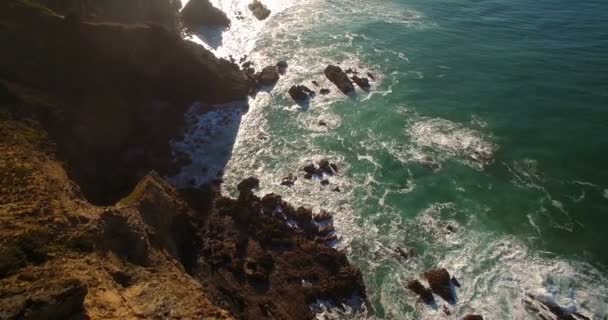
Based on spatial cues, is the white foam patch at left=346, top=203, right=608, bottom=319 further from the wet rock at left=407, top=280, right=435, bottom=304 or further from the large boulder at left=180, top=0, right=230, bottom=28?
the large boulder at left=180, top=0, right=230, bottom=28

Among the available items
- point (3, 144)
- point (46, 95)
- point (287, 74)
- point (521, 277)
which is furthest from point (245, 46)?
point (521, 277)

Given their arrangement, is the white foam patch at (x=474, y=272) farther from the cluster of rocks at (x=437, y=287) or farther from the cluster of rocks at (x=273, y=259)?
the cluster of rocks at (x=273, y=259)

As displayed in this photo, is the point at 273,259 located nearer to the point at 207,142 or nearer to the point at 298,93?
the point at 207,142

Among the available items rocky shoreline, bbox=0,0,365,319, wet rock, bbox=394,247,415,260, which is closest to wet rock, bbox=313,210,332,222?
rocky shoreline, bbox=0,0,365,319

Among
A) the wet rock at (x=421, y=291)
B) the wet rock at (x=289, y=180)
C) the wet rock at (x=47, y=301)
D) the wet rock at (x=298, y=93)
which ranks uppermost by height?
the wet rock at (x=47, y=301)

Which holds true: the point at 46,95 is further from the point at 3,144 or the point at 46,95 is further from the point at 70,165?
the point at 3,144

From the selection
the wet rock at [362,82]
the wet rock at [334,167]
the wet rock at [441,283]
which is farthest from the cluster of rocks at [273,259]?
the wet rock at [362,82]
